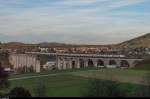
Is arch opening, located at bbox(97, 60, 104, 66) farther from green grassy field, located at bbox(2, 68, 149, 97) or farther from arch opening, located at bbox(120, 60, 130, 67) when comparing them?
green grassy field, located at bbox(2, 68, 149, 97)

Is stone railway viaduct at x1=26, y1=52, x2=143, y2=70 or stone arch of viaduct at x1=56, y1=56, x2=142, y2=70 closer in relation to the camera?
Result: stone railway viaduct at x1=26, y1=52, x2=143, y2=70

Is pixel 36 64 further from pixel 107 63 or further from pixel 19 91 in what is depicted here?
pixel 19 91

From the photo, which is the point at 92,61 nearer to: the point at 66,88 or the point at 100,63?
the point at 100,63

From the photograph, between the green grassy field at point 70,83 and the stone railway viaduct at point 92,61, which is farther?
the stone railway viaduct at point 92,61

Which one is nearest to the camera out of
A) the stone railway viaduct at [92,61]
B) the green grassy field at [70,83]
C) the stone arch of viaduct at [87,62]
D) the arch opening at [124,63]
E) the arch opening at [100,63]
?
the green grassy field at [70,83]

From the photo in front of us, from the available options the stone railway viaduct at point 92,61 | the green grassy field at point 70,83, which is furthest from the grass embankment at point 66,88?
the stone railway viaduct at point 92,61

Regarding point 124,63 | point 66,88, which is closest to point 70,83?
point 66,88

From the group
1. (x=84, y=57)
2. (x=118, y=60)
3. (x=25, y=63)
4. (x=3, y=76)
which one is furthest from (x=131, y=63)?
(x=3, y=76)

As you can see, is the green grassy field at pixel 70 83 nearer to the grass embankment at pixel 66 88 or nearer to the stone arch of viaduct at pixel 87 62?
the grass embankment at pixel 66 88

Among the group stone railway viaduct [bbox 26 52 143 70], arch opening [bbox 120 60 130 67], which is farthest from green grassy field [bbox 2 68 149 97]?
stone railway viaduct [bbox 26 52 143 70]

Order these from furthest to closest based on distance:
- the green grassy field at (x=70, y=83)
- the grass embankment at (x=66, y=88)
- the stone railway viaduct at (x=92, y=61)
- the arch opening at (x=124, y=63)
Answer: the stone railway viaduct at (x=92, y=61), the arch opening at (x=124, y=63), the green grassy field at (x=70, y=83), the grass embankment at (x=66, y=88)
